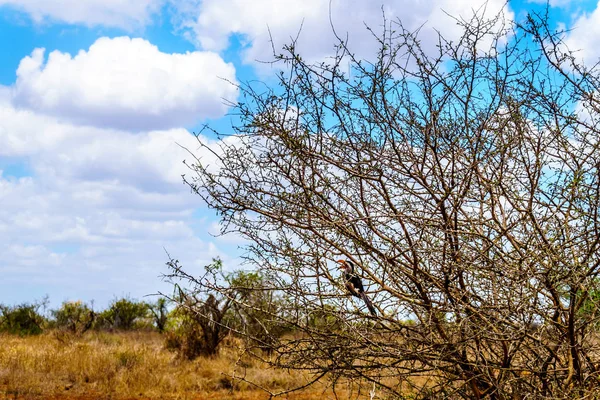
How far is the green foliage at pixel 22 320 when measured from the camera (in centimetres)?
1981

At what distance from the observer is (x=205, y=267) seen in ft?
15.6

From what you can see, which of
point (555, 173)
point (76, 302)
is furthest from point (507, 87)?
point (76, 302)

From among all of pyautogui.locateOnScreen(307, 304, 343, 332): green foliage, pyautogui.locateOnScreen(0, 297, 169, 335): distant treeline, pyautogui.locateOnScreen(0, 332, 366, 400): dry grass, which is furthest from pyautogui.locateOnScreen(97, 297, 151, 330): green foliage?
pyautogui.locateOnScreen(307, 304, 343, 332): green foliage

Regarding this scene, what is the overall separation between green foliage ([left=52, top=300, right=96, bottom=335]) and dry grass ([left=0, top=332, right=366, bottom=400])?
6.14 m

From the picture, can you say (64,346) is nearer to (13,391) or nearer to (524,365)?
(13,391)

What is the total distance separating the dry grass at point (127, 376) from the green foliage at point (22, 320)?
17.4ft

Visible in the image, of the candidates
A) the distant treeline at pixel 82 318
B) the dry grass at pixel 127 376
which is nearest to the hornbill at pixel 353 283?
the dry grass at pixel 127 376

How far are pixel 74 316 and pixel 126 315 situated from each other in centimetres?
261

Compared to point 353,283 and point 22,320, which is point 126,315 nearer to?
point 22,320

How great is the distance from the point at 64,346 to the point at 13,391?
5109 mm

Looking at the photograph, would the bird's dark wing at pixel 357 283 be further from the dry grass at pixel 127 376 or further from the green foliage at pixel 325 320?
the dry grass at pixel 127 376

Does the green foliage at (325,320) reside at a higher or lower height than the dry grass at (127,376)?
higher

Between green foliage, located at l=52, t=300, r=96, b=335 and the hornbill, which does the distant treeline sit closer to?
green foliage, located at l=52, t=300, r=96, b=335

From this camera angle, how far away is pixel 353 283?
452cm
